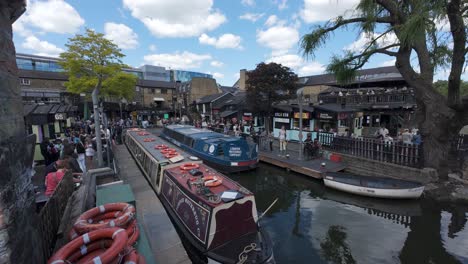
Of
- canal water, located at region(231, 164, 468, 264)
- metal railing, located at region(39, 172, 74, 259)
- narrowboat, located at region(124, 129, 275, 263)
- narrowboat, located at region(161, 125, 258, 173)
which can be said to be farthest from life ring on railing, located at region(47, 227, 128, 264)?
narrowboat, located at region(161, 125, 258, 173)

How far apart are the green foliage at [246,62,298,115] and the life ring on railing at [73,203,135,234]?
1520cm

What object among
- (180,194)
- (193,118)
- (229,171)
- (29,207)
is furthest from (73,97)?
(29,207)

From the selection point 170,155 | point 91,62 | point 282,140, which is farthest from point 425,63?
point 91,62

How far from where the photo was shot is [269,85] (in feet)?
56.5

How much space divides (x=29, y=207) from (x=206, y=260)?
3868 millimetres

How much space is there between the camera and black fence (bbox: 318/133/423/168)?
9.68 metres

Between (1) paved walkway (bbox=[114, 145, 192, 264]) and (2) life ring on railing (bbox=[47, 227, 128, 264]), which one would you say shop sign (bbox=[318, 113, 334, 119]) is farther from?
(2) life ring on railing (bbox=[47, 227, 128, 264])

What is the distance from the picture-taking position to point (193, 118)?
37344 millimetres

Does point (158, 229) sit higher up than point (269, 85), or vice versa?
point (269, 85)

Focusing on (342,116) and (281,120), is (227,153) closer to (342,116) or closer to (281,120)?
(281,120)

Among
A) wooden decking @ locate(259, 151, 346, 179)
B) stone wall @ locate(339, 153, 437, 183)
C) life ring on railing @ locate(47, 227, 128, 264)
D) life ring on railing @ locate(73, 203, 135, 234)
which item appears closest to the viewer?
life ring on railing @ locate(47, 227, 128, 264)

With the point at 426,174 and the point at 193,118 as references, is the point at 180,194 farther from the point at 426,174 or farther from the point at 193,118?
the point at 193,118

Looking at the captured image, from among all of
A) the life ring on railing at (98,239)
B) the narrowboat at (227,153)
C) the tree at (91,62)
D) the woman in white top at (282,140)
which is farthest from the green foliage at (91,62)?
the life ring on railing at (98,239)

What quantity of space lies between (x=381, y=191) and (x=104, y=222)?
945cm
